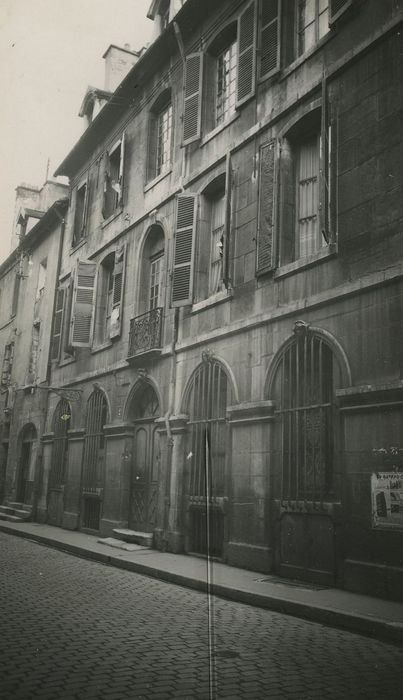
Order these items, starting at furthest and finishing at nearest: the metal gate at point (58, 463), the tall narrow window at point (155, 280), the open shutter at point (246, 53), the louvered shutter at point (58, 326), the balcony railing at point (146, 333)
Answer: the louvered shutter at point (58, 326) → the metal gate at point (58, 463) → the tall narrow window at point (155, 280) → the balcony railing at point (146, 333) → the open shutter at point (246, 53)

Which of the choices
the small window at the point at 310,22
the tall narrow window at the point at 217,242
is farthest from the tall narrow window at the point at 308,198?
the tall narrow window at the point at 217,242

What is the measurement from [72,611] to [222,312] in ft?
18.8

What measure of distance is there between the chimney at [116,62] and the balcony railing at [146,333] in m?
9.18

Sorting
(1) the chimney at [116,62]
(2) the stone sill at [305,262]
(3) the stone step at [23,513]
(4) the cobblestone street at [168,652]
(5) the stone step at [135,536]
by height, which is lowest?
(4) the cobblestone street at [168,652]

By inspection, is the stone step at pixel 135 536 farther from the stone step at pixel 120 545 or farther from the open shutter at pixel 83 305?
the open shutter at pixel 83 305

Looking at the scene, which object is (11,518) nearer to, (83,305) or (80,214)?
(83,305)

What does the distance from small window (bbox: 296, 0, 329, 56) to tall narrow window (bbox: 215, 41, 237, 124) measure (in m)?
1.91

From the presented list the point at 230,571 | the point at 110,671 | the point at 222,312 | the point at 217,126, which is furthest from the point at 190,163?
the point at 110,671

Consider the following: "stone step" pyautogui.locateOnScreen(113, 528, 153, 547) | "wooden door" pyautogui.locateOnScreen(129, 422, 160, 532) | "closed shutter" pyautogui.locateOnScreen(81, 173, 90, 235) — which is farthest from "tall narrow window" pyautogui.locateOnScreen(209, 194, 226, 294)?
"closed shutter" pyautogui.locateOnScreen(81, 173, 90, 235)

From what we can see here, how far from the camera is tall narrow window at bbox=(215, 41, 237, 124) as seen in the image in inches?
465

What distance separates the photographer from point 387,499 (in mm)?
6938

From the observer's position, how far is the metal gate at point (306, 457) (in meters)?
7.84

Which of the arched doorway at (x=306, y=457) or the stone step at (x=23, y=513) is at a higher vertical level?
the arched doorway at (x=306, y=457)

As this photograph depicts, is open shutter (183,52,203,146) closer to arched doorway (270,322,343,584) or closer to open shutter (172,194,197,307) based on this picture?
open shutter (172,194,197,307)
